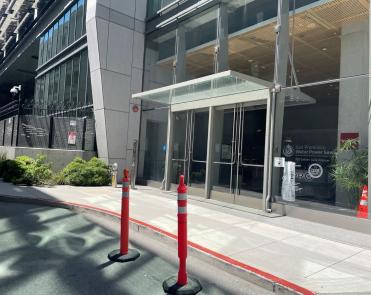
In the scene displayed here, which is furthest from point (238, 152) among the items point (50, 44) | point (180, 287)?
point (50, 44)

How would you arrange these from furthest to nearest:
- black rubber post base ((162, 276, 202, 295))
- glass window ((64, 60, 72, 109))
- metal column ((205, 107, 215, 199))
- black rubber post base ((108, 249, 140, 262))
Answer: glass window ((64, 60, 72, 109))
metal column ((205, 107, 215, 199))
black rubber post base ((108, 249, 140, 262))
black rubber post base ((162, 276, 202, 295))

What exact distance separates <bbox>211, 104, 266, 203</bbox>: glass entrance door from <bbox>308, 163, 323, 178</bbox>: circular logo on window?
4.73 feet

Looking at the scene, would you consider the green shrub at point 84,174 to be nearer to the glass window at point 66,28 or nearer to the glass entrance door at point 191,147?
the glass entrance door at point 191,147

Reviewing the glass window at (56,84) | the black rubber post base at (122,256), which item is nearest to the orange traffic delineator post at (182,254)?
the black rubber post base at (122,256)

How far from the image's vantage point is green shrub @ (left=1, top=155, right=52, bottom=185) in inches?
505

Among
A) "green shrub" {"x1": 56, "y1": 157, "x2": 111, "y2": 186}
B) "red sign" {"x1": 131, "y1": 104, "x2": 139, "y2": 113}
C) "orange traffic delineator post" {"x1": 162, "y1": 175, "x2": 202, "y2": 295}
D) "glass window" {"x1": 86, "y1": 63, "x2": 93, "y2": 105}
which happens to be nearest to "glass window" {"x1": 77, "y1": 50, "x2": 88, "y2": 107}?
"glass window" {"x1": 86, "y1": 63, "x2": 93, "y2": 105}

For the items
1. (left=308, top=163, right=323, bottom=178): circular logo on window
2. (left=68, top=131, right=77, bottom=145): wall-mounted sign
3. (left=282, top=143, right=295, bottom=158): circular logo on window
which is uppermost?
(left=68, top=131, right=77, bottom=145): wall-mounted sign

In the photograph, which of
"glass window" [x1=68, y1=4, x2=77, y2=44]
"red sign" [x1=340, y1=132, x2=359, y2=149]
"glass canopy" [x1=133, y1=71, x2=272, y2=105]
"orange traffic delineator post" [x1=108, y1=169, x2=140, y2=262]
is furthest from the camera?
"glass window" [x1=68, y1=4, x2=77, y2=44]

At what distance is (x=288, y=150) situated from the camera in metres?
9.66

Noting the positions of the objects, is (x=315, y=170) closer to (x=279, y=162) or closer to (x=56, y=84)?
(x=279, y=162)

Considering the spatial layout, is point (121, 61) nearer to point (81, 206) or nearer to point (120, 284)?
point (81, 206)

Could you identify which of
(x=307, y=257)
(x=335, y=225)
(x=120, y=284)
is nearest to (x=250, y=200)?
(x=335, y=225)

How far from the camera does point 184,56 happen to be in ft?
46.3

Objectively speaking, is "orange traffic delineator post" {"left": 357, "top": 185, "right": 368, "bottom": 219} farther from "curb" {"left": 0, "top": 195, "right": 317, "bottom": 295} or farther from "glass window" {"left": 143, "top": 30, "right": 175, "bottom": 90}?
"glass window" {"left": 143, "top": 30, "right": 175, "bottom": 90}
